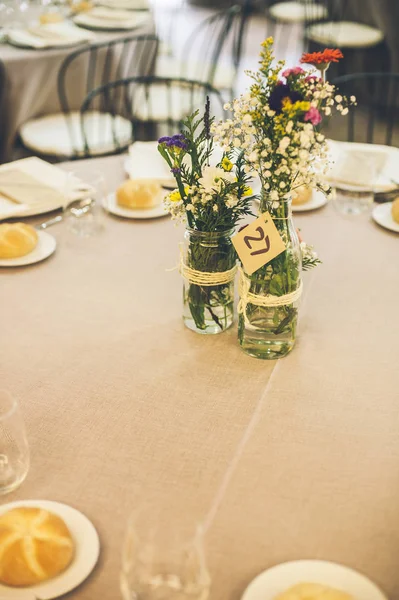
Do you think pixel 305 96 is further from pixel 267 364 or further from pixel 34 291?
pixel 34 291

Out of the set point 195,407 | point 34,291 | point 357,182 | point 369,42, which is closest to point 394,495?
point 195,407

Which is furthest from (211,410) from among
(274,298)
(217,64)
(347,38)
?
(347,38)

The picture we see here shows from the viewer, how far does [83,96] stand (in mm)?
3363

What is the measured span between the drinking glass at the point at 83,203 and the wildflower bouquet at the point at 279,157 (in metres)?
0.63

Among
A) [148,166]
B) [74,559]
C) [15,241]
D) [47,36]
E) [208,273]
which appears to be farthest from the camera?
[47,36]

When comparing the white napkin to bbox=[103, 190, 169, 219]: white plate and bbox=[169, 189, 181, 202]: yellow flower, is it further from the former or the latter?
bbox=[169, 189, 181, 202]: yellow flower

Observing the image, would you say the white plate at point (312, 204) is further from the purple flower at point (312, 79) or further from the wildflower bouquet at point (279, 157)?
the purple flower at point (312, 79)

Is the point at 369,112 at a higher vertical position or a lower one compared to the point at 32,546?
lower

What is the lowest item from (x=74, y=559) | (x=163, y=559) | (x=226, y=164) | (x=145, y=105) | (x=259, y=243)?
(x=145, y=105)

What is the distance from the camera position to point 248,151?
1.07 meters

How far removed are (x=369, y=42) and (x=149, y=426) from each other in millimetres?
4338

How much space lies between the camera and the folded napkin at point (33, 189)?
1.70 m

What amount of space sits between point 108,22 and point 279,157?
117 inches

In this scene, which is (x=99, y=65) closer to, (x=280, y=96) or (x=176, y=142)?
(x=176, y=142)
